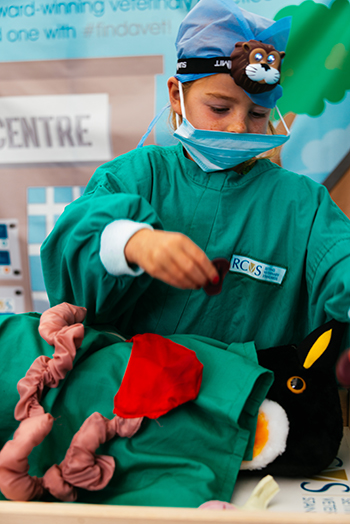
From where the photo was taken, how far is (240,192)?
2.82ft

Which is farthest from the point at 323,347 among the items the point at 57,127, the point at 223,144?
the point at 57,127

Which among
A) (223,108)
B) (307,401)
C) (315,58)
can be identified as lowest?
(307,401)

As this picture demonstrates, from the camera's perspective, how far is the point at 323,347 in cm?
65

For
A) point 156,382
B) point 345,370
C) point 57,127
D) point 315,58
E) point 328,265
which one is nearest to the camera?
point 345,370

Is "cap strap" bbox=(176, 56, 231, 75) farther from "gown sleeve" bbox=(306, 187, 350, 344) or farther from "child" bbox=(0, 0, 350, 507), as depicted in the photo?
"gown sleeve" bbox=(306, 187, 350, 344)

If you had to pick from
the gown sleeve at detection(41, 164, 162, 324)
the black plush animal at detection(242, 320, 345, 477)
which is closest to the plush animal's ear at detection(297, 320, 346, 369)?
the black plush animal at detection(242, 320, 345, 477)

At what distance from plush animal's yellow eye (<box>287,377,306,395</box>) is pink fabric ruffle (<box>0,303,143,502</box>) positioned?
0.24m

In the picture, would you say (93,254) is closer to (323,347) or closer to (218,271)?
(218,271)

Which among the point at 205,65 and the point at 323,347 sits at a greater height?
the point at 205,65

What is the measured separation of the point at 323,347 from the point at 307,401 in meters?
0.08

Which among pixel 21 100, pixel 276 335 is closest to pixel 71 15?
pixel 21 100

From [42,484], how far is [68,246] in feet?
1.07

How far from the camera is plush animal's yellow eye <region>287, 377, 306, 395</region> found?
65cm

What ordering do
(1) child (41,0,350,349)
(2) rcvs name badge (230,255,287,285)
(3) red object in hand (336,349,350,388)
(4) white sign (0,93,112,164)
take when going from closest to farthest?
(3) red object in hand (336,349,350,388), (1) child (41,0,350,349), (2) rcvs name badge (230,255,287,285), (4) white sign (0,93,112,164)
